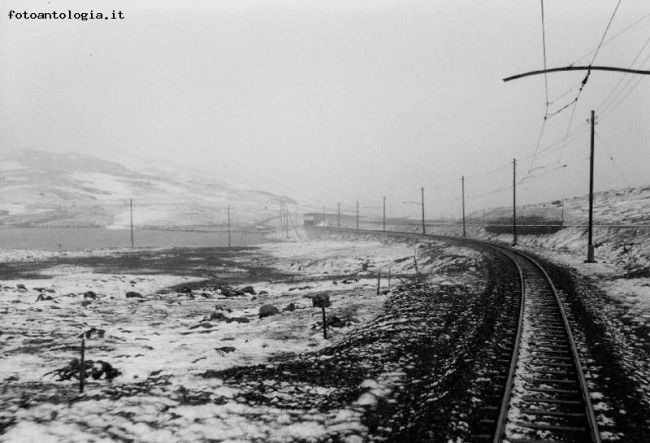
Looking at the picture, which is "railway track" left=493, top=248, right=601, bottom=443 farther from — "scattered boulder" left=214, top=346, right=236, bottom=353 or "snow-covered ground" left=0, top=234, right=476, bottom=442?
"scattered boulder" left=214, top=346, right=236, bottom=353

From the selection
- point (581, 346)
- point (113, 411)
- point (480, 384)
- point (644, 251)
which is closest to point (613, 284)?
point (644, 251)

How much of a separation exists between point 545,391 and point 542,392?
4.5 inches

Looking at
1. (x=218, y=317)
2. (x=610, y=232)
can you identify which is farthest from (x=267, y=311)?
(x=610, y=232)

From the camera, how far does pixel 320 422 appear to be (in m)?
7.89

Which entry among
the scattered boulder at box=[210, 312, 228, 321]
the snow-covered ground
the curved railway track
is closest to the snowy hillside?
the curved railway track

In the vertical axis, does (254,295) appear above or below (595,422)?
below

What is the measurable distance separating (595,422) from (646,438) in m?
0.86

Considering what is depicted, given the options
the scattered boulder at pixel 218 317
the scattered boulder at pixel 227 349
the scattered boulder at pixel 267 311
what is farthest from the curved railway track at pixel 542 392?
the scattered boulder at pixel 218 317

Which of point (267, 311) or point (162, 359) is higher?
point (162, 359)

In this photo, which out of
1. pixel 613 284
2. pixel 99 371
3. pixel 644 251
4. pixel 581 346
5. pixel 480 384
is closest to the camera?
pixel 480 384

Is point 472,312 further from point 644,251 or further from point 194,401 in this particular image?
point 644,251

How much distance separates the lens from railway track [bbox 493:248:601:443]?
695cm

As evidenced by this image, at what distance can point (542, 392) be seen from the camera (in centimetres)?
864

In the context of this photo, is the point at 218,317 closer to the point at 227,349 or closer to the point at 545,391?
the point at 227,349
